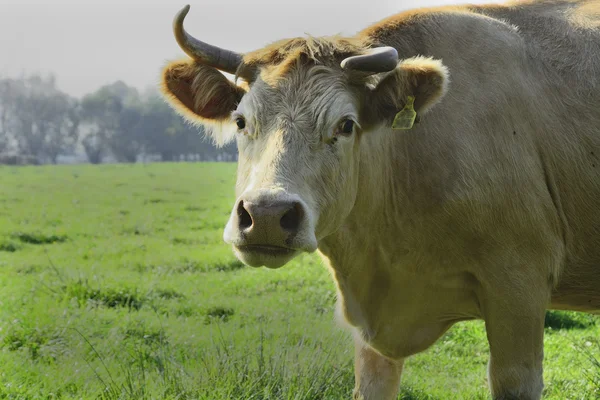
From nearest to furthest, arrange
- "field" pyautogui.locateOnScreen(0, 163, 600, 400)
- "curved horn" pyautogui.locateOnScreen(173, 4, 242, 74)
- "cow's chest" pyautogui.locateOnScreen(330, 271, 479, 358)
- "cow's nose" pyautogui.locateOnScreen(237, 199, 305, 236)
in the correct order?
"cow's nose" pyautogui.locateOnScreen(237, 199, 305, 236) → "curved horn" pyautogui.locateOnScreen(173, 4, 242, 74) → "cow's chest" pyautogui.locateOnScreen(330, 271, 479, 358) → "field" pyautogui.locateOnScreen(0, 163, 600, 400)

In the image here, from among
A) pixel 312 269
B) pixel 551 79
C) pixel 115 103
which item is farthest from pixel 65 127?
pixel 551 79

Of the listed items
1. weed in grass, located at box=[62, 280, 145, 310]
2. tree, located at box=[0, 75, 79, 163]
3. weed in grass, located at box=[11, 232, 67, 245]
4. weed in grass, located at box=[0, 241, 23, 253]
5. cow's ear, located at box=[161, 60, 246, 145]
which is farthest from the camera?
tree, located at box=[0, 75, 79, 163]

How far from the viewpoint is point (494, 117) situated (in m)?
5.02

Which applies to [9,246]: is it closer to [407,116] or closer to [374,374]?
[374,374]

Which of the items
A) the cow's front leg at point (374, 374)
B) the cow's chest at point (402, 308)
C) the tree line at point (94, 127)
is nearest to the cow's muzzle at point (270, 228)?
the cow's chest at point (402, 308)

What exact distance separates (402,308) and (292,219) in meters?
1.71

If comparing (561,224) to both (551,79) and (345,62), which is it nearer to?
(551,79)

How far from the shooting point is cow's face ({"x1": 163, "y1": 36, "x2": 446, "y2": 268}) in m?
3.73

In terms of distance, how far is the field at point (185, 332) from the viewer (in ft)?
17.8

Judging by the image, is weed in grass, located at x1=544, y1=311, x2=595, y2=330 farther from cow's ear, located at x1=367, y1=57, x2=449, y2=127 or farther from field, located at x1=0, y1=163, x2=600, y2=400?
cow's ear, located at x1=367, y1=57, x2=449, y2=127

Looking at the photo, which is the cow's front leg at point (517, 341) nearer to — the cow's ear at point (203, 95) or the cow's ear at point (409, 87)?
the cow's ear at point (409, 87)

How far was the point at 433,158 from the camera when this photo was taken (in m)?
4.87

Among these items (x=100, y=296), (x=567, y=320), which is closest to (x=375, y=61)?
(x=100, y=296)

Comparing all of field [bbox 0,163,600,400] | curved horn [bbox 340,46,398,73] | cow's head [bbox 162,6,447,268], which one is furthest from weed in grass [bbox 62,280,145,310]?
curved horn [bbox 340,46,398,73]
